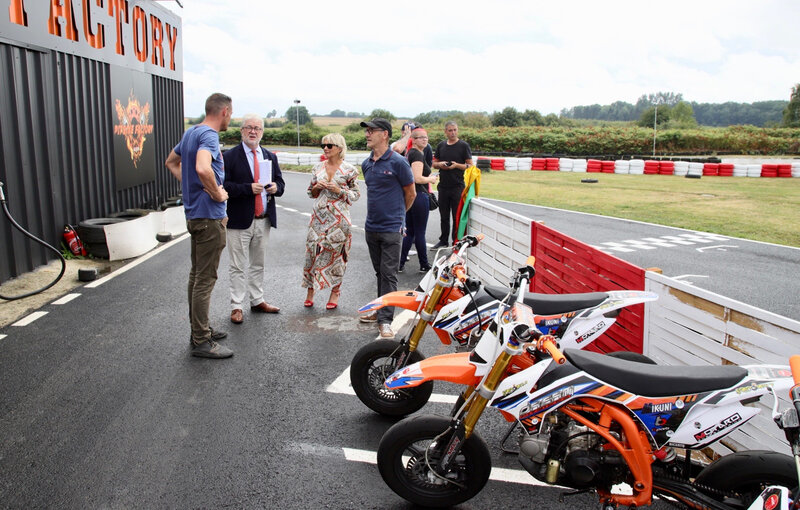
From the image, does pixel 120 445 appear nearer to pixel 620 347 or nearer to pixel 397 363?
pixel 397 363

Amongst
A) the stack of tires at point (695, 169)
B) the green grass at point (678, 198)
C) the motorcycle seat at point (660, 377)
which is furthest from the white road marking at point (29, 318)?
the stack of tires at point (695, 169)

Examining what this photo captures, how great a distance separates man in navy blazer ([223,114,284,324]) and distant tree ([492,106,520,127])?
64462 mm

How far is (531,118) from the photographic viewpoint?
71.5m

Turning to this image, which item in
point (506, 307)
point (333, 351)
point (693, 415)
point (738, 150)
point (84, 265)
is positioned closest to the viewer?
point (693, 415)

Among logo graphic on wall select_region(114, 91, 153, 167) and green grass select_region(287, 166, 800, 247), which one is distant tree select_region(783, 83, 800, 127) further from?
logo graphic on wall select_region(114, 91, 153, 167)

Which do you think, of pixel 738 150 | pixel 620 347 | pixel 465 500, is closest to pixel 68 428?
pixel 465 500

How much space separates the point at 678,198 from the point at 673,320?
1810 centimetres

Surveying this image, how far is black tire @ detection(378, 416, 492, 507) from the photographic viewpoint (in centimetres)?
359

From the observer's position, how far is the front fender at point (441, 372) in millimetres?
Result: 3604

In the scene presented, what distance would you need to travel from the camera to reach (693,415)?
3139 mm

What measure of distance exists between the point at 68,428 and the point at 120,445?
53 cm

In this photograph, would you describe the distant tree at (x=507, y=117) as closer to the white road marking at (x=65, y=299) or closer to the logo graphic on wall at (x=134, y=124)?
the logo graphic on wall at (x=134, y=124)

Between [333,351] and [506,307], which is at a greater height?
[506,307]

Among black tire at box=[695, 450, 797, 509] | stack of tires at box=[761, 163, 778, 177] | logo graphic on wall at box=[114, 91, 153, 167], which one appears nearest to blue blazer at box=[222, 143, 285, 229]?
black tire at box=[695, 450, 797, 509]
